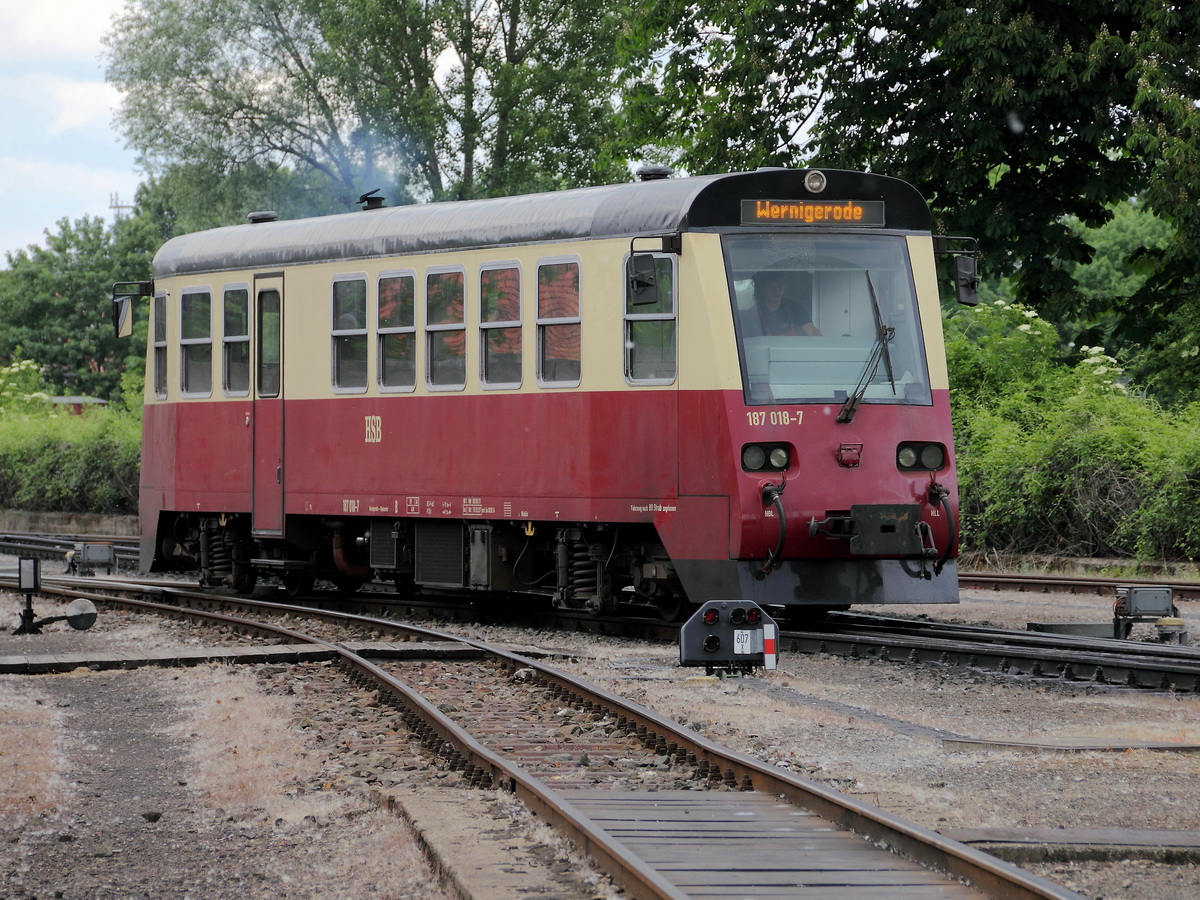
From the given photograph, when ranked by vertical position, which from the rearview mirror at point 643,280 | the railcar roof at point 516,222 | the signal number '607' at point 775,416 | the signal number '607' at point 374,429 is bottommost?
the signal number '607' at point 775,416

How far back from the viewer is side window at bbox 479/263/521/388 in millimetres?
14305

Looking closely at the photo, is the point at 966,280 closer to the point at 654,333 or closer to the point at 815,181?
the point at 815,181

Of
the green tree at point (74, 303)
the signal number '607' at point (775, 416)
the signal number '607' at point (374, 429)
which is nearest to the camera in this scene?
the signal number '607' at point (775, 416)

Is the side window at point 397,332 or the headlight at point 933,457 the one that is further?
the side window at point 397,332

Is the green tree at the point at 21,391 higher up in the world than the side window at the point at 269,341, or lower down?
higher up

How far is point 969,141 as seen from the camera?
752 inches

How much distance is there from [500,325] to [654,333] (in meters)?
1.70

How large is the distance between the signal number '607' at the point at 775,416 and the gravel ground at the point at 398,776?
178 centimetres

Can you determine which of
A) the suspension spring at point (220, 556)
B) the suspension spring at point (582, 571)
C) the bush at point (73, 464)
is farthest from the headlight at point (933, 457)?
the bush at point (73, 464)

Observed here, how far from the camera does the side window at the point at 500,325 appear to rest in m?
14.3

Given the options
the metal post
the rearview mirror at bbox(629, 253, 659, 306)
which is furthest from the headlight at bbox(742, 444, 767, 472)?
the metal post

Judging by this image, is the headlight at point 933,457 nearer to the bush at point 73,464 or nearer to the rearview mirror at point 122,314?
the rearview mirror at point 122,314

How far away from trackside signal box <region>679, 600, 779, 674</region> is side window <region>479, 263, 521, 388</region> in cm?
412

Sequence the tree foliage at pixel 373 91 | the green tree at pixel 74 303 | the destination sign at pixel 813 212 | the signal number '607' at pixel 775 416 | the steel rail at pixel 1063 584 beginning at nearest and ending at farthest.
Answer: the signal number '607' at pixel 775 416 < the destination sign at pixel 813 212 < the steel rail at pixel 1063 584 < the tree foliage at pixel 373 91 < the green tree at pixel 74 303
